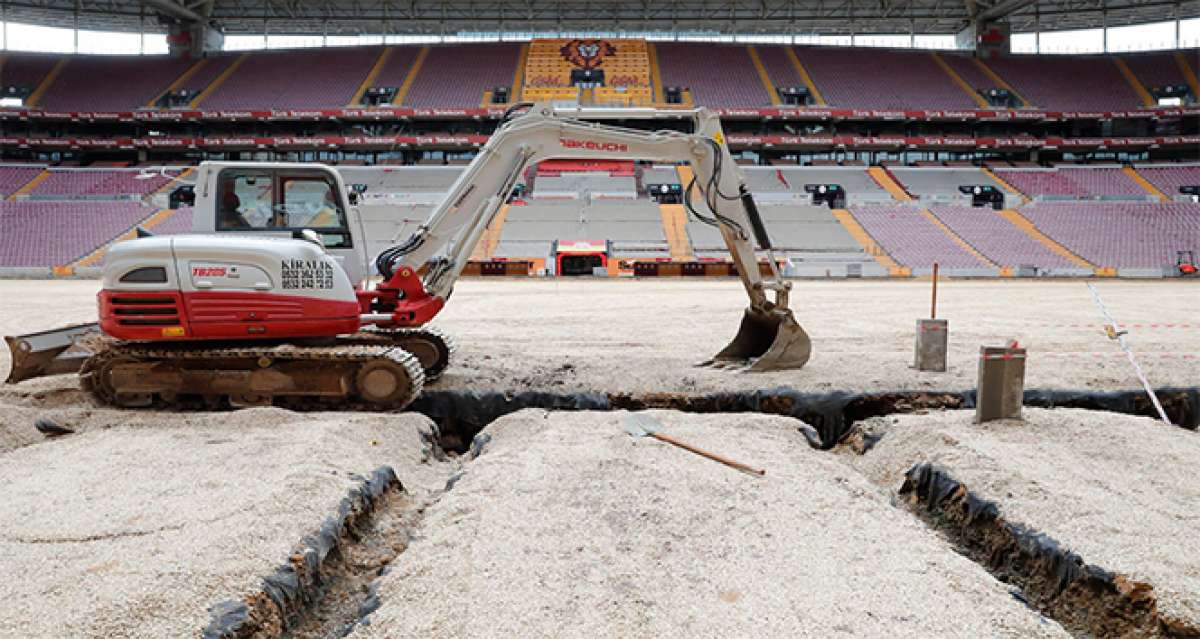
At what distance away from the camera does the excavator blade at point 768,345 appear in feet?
27.3

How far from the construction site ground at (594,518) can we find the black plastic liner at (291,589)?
40 millimetres

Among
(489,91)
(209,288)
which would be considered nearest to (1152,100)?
(489,91)

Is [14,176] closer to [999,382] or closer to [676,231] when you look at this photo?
[676,231]

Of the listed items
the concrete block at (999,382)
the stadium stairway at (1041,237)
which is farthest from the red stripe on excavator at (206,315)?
the stadium stairway at (1041,237)

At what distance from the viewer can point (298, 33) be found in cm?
5544

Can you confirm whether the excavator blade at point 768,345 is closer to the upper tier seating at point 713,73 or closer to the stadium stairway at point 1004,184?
the stadium stairway at point 1004,184

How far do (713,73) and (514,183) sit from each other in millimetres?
46338

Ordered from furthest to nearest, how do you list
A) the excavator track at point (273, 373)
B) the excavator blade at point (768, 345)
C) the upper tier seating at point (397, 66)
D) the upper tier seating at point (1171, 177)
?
the upper tier seating at point (397, 66) → the upper tier seating at point (1171, 177) → the excavator blade at point (768, 345) → the excavator track at point (273, 373)

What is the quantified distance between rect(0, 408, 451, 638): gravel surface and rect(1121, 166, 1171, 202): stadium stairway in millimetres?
48124

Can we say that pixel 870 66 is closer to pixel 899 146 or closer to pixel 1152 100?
pixel 899 146

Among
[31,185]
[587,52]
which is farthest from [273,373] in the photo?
[587,52]

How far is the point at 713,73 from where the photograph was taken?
1991 inches

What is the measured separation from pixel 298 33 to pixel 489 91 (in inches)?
719

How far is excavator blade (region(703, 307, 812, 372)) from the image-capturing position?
8.32 meters
